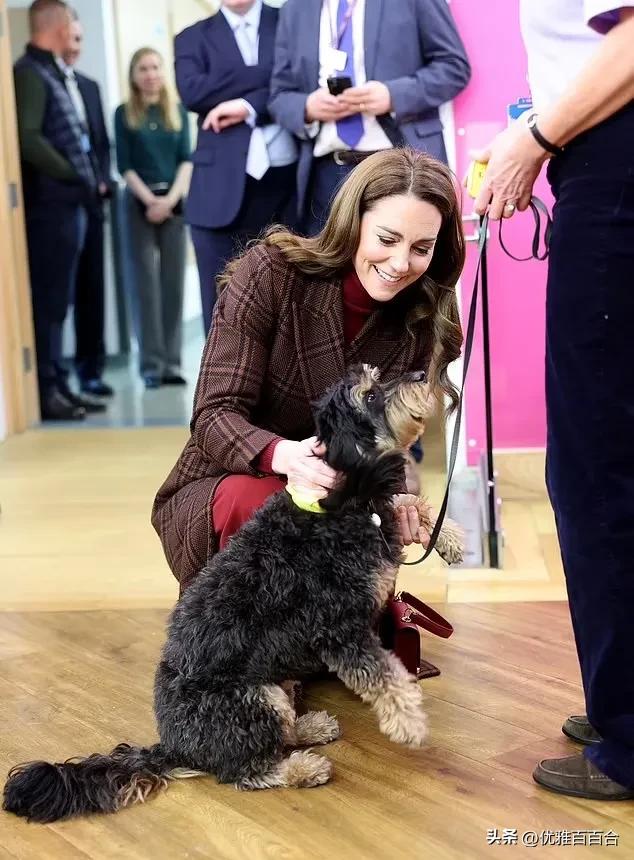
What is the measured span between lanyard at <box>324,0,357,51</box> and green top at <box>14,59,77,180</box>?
2.02 meters

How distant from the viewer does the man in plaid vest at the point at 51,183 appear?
5.44 m

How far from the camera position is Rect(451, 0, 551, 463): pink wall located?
3984 millimetres

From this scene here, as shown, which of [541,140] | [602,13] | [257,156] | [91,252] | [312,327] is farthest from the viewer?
[91,252]

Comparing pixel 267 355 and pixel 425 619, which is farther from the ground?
pixel 267 355

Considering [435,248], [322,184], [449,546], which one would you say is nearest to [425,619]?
[449,546]

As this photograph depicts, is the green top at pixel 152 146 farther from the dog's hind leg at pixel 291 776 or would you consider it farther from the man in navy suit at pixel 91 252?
the dog's hind leg at pixel 291 776

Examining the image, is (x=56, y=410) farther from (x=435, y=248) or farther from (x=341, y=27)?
(x=435, y=248)

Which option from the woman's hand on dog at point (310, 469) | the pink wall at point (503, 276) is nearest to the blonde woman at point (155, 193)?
the pink wall at point (503, 276)

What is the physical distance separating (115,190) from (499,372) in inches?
95.8

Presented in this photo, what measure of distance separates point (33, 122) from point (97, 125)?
1.00 feet

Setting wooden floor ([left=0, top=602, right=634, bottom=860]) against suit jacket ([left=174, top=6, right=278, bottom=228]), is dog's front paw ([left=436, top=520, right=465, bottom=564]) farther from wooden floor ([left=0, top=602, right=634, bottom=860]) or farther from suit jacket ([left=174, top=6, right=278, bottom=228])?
suit jacket ([left=174, top=6, right=278, bottom=228])

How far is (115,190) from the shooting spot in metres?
5.62

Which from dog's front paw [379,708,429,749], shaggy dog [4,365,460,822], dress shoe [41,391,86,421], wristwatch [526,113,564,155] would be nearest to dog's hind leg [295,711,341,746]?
shaggy dog [4,365,460,822]

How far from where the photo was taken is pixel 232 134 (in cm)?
Result: 429
